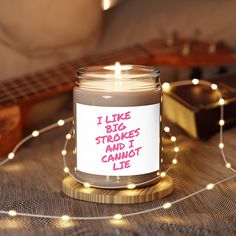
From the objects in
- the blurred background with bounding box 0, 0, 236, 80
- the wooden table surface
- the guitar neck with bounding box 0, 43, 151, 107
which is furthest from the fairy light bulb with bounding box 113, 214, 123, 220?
the blurred background with bounding box 0, 0, 236, 80

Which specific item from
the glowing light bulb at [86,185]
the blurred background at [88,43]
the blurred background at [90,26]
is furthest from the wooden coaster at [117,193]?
the blurred background at [90,26]

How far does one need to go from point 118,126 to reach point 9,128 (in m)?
A: 0.30

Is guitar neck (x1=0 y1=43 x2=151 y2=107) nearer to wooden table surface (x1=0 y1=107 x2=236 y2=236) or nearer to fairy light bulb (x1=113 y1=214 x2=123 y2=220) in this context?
wooden table surface (x1=0 y1=107 x2=236 y2=236)

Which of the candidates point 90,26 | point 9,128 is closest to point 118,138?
point 9,128

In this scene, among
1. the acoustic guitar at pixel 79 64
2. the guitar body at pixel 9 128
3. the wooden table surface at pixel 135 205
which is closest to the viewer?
the wooden table surface at pixel 135 205

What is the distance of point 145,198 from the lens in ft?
2.02

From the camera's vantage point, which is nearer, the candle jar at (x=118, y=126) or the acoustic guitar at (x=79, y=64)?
the candle jar at (x=118, y=126)

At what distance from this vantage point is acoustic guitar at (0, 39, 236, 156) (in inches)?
37.4

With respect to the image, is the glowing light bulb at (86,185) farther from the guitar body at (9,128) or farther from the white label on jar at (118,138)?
the guitar body at (9,128)

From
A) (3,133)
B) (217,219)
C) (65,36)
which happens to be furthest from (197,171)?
(65,36)

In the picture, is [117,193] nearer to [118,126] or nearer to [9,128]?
[118,126]

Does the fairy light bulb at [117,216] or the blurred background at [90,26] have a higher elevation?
the blurred background at [90,26]

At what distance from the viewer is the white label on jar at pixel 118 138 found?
619 millimetres

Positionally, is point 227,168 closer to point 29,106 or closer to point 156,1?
point 29,106
